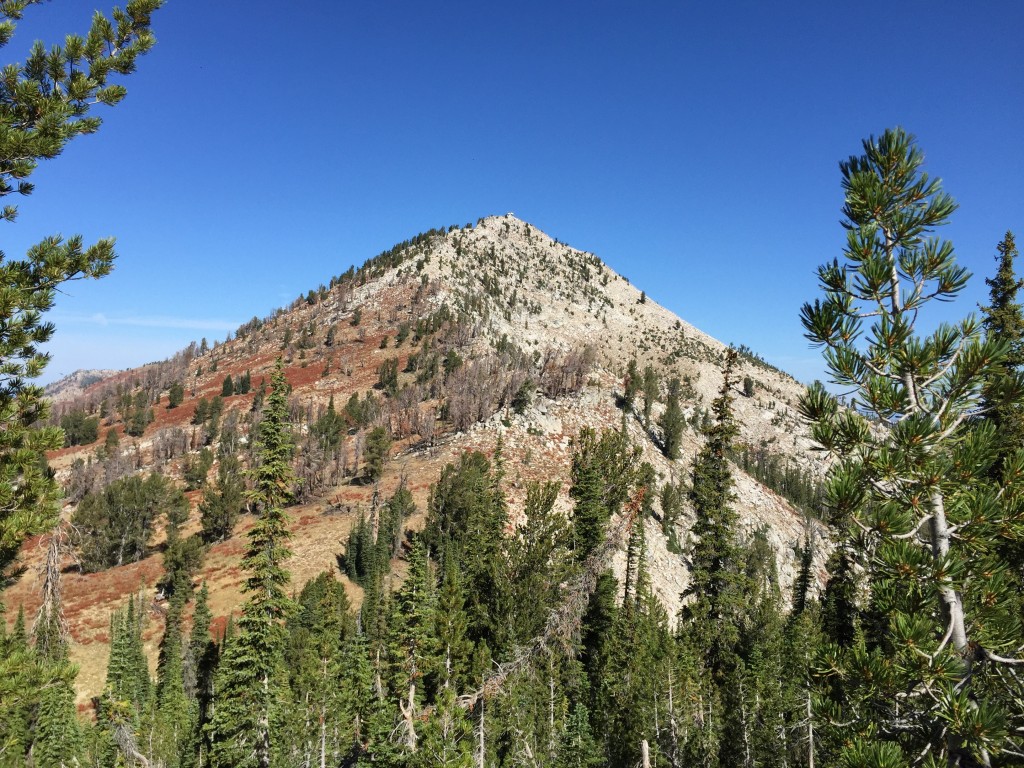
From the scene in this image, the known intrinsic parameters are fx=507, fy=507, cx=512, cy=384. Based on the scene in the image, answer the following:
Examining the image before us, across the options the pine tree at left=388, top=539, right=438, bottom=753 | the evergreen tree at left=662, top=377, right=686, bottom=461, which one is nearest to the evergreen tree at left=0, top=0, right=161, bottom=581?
the pine tree at left=388, top=539, right=438, bottom=753

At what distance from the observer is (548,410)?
8738cm

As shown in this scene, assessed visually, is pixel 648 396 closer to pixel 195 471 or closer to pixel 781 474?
pixel 781 474

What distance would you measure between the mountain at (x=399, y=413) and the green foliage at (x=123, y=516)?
2.56 meters

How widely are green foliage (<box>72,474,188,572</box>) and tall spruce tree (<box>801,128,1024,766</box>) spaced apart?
3278 inches

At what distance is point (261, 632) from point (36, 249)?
17.7m

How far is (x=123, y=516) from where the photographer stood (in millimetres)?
67625

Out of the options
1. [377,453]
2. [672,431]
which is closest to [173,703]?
[377,453]

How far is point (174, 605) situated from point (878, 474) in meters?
61.2

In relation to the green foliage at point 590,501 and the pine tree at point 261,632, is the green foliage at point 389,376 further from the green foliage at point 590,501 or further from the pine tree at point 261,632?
the pine tree at point 261,632

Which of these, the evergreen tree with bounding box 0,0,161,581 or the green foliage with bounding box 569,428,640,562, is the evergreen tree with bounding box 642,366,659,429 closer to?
the green foliage with bounding box 569,428,640,562

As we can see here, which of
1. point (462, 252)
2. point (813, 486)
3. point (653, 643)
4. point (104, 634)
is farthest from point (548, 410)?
point (462, 252)

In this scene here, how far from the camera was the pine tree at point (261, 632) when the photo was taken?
1991 cm

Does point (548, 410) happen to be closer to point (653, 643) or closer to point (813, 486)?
point (653, 643)

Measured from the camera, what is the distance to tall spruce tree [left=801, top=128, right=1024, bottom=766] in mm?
3906
